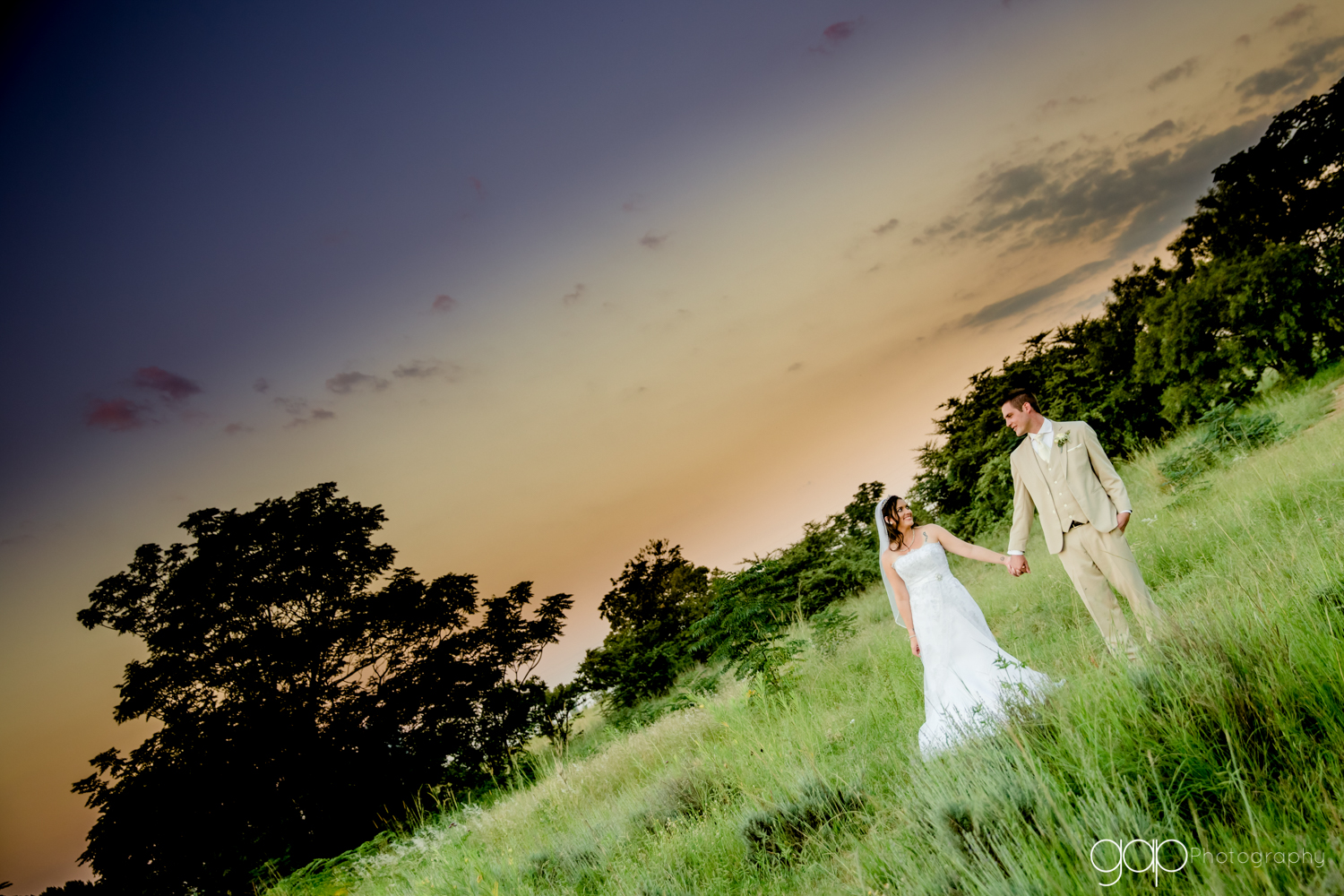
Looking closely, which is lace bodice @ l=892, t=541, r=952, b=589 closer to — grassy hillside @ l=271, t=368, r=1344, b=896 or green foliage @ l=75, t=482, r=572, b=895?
grassy hillside @ l=271, t=368, r=1344, b=896

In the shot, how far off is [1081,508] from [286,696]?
15.9 metres

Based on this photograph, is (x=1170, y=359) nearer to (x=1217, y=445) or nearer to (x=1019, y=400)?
(x=1217, y=445)

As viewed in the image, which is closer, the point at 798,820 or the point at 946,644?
the point at 798,820

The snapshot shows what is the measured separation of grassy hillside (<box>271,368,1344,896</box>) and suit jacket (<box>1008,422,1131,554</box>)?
728mm

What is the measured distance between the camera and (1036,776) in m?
2.14

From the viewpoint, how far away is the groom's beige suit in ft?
14.3

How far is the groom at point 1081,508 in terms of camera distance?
4.36 m

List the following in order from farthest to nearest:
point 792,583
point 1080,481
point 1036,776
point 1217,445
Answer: point 792,583 → point 1217,445 → point 1080,481 → point 1036,776

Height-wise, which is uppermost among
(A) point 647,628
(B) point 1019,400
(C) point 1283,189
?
(C) point 1283,189

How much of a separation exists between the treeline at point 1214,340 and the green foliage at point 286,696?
1362cm

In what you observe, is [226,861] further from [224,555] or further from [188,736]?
[224,555]

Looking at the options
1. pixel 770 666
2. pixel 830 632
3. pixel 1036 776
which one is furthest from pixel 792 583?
pixel 1036 776

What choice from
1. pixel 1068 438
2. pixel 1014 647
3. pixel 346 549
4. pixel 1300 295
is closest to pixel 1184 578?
pixel 1014 647

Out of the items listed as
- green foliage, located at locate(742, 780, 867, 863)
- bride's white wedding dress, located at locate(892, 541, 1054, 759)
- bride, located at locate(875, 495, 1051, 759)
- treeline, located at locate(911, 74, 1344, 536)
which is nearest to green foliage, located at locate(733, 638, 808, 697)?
bride, located at locate(875, 495, 1051, 759)
